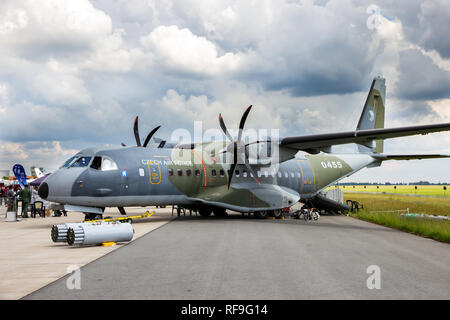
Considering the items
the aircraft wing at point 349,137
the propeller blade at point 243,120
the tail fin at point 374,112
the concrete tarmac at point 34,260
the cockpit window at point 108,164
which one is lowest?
the concrete tarmac at point 34,260

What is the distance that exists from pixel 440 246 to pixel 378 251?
261cm

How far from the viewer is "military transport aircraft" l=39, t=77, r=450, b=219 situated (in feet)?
57.5

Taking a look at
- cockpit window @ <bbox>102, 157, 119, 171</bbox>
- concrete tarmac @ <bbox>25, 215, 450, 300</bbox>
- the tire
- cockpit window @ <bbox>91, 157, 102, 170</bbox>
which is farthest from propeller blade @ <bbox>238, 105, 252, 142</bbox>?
concrete tarmac @ <bbox>25, 215, 450, 300</bbox>

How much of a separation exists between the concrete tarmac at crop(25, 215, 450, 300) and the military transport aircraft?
5.32 metres

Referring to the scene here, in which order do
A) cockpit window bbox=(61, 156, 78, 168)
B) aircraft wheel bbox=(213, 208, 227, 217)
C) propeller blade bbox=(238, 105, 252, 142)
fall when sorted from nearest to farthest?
1. cockpit window bbox=(61, 156, 78, 168)
2. propeller blade bbox=(238, 105, 252, 142)
3. aircraft wheel bbox=(213, 208, 227, 217)

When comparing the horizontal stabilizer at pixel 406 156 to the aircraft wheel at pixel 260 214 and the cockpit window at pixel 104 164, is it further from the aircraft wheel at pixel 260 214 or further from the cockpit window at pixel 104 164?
the cockpit window at pixel 104 164

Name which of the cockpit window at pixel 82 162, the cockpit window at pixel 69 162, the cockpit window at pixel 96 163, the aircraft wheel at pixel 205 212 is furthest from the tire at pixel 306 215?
the cockpit window at pixel 69 162

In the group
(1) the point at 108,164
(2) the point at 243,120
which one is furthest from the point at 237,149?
(1) the point at 108,164

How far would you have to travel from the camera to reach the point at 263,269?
332 inches

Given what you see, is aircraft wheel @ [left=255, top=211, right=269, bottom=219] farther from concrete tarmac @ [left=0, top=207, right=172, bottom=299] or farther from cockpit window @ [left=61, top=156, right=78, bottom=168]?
cockpit window @ [left=61, top=156, right=78, bottom=168]

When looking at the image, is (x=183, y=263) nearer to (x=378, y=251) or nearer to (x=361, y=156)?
(x=378, y=251)

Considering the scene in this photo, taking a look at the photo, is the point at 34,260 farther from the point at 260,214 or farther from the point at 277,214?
the point at 277,214

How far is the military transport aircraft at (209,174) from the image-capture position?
57.5ft

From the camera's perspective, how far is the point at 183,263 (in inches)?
356
